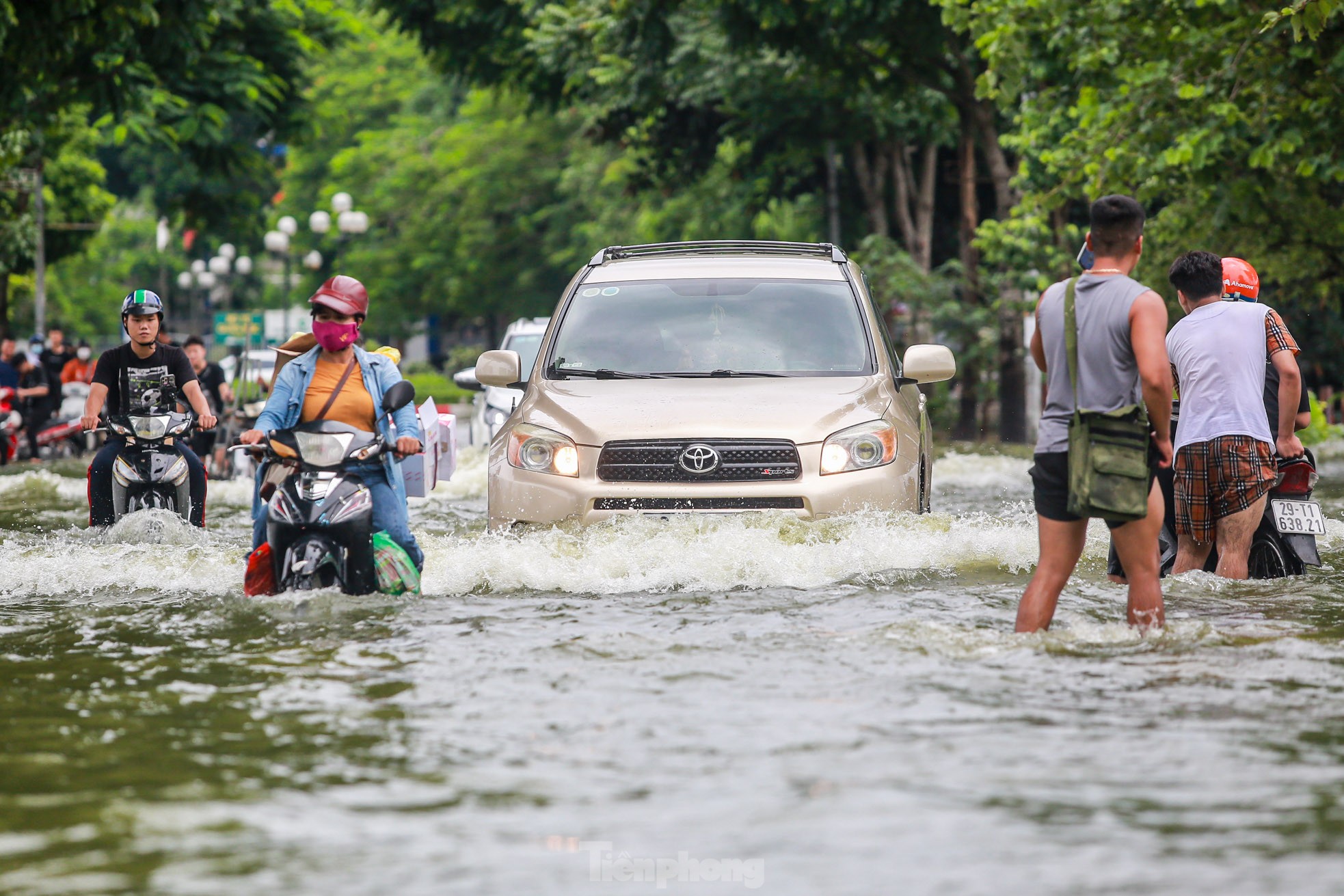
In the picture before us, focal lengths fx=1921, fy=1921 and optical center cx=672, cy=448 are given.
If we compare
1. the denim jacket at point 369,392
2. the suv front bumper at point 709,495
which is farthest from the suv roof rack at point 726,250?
the denim jacket at point 369,392

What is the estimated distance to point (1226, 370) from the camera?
29.0 ft

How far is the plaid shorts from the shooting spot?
29.0 ft

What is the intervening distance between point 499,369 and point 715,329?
1257 millimetres

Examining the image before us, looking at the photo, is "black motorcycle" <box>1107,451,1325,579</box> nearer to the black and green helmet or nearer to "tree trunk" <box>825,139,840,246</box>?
the black and green helmet

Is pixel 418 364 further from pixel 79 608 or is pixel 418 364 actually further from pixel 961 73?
pixel 79 608

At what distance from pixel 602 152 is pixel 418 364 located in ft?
42.7

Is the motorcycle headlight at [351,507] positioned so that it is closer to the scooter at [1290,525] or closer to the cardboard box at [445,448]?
the cardboard box at [445,448]

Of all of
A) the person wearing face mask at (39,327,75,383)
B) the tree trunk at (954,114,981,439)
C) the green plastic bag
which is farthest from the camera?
the tree trunk at (954,114,981,439)

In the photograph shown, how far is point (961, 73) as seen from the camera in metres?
25.8

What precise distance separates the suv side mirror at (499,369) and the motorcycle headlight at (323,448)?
203cm

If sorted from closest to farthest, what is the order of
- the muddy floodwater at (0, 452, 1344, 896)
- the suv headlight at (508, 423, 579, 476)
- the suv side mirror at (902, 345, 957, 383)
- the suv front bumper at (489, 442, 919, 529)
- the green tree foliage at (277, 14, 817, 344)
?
the muddy floodwater at (0, 452, 1344, 896), the suv front bumper at (489, 442, 919, 529), the suv headlight at (508, 423, 579, 476), the suv side mirror at (902, 345, 957, 383), the green tree foliage at (277, 14, 817, 344)

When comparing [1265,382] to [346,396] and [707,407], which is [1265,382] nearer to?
[707,407]

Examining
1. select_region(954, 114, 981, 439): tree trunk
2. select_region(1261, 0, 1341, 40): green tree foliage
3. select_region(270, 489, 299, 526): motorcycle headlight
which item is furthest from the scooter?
select_region(954, 114, 981, 439): tree trunk

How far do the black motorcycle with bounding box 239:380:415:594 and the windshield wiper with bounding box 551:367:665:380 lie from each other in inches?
89.9
